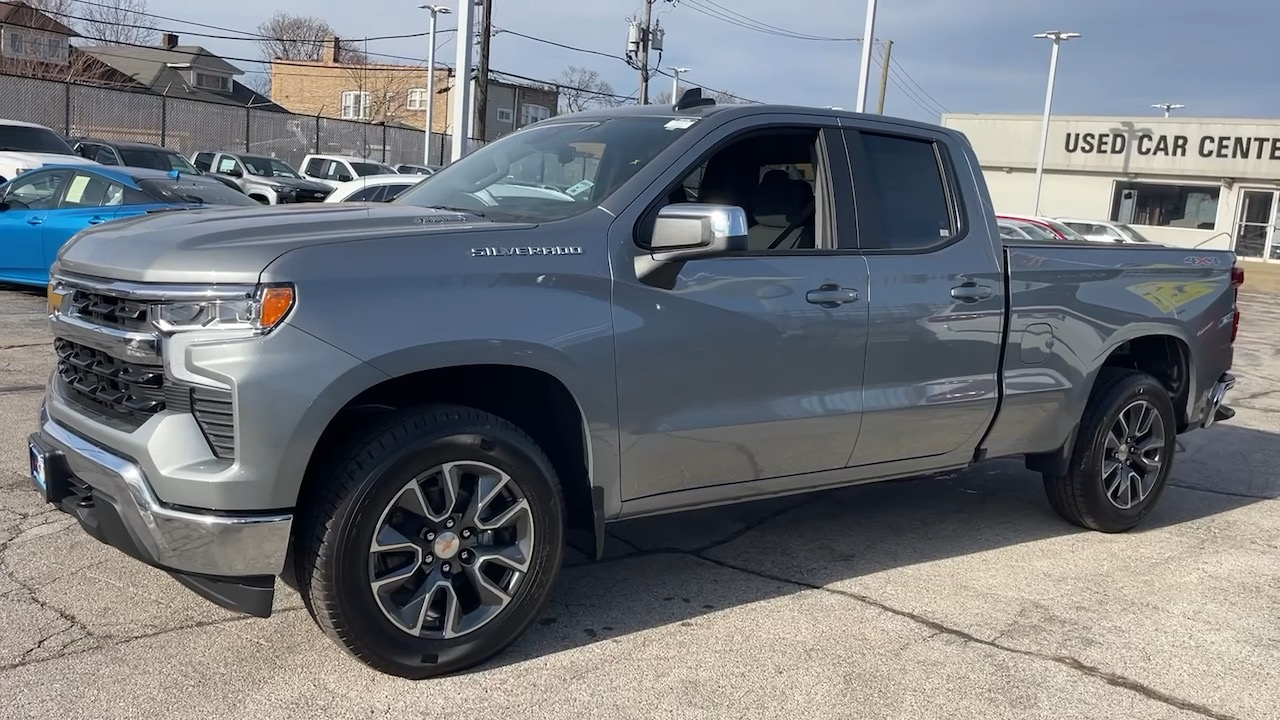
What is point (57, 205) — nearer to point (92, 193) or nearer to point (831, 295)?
point (92, 193)

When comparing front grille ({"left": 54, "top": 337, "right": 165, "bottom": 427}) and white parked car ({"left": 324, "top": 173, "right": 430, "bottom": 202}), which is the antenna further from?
white parked car ({"left": 324, "top": 173, "right": 430, "bottom": 202})

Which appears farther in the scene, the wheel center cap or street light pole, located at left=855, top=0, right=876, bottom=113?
street light pole, located at left=855, top=0, right=876, bottom=113

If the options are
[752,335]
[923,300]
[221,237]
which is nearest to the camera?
[221,237]

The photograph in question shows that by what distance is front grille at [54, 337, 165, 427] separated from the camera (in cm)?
334

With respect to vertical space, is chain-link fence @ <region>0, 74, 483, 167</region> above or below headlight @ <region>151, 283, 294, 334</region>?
above

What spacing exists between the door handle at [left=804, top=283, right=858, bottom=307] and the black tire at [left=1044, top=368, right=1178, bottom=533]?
182 centimetres

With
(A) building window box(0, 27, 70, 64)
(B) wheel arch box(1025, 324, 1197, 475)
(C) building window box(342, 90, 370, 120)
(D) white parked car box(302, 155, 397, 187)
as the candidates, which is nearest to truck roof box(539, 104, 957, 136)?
(B) wheel arch box(1025, 324, 1197, 475)

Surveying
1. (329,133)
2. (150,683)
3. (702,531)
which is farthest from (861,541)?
(329,133)

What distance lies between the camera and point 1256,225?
3591 centimetres

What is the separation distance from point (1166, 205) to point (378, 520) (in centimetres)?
3966

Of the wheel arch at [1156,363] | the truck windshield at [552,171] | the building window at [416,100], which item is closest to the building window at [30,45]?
the building window at [416,100]

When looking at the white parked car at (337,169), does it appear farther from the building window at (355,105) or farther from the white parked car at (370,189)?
the building window at (355,105)

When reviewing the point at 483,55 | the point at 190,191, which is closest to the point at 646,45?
the point at 483,55

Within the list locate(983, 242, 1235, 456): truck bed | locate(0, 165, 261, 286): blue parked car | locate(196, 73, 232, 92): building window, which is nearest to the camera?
locate(983, 242, 1235, 456): truck bed
